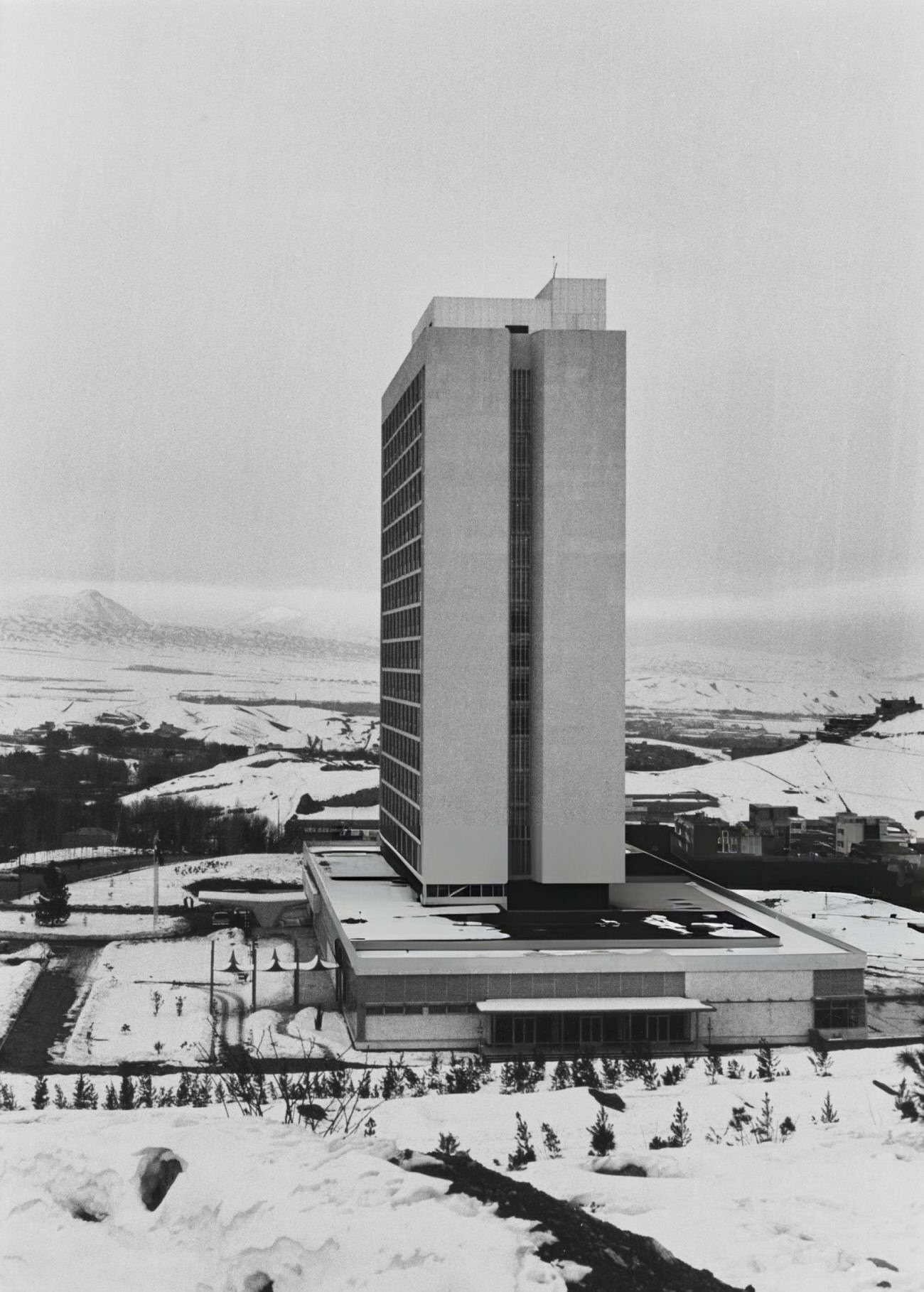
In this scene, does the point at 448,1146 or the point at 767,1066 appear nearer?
the point at 448,1146

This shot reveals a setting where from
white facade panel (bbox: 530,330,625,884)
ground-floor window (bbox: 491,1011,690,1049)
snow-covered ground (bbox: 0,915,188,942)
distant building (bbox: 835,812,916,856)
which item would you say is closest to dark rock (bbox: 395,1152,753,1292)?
ground-floor window (bbox: 491,1011,690,1049)

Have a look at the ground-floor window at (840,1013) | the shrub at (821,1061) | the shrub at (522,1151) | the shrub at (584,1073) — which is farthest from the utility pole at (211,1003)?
the ground-floor window at (840,1013)

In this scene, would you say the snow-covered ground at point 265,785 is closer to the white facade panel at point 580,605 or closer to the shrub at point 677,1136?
the white facade panel at point 580,605

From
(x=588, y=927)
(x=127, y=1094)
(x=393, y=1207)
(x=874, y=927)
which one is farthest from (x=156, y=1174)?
(x=874, y=927)

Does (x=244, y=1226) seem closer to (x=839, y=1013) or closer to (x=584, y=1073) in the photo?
(x=584, y=1073)

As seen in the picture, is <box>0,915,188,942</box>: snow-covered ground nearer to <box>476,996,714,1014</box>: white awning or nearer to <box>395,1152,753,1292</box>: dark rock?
<box>476,996,714,1014</box>: white awning

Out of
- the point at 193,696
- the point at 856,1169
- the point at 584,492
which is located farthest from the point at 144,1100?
the point at 193,696
